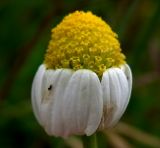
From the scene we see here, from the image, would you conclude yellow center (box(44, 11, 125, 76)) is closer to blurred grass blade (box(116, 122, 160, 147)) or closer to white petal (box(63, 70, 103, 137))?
white petal (box(63, 70, 103, 137))

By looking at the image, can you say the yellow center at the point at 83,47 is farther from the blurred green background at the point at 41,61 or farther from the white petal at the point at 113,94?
the blurred green background at the point at 41,61

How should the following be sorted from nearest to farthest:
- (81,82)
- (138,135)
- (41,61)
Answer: (81,82) < (138,135) < (41,61)

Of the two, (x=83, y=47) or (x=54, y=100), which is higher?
(x=83, y=47)

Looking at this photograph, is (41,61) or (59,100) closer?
(59,100)

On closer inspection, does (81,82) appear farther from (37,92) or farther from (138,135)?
(138,135)

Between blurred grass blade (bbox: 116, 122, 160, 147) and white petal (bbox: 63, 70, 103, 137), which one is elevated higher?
white petal (bbox: 63, 70, 103, 137)

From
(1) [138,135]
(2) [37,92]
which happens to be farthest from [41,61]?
(2) [37,92]

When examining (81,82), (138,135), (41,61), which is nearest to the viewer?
(81,82)

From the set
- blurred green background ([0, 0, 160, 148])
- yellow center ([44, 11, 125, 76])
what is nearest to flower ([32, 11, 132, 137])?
yellow center ([44, 11, 125, 76])
